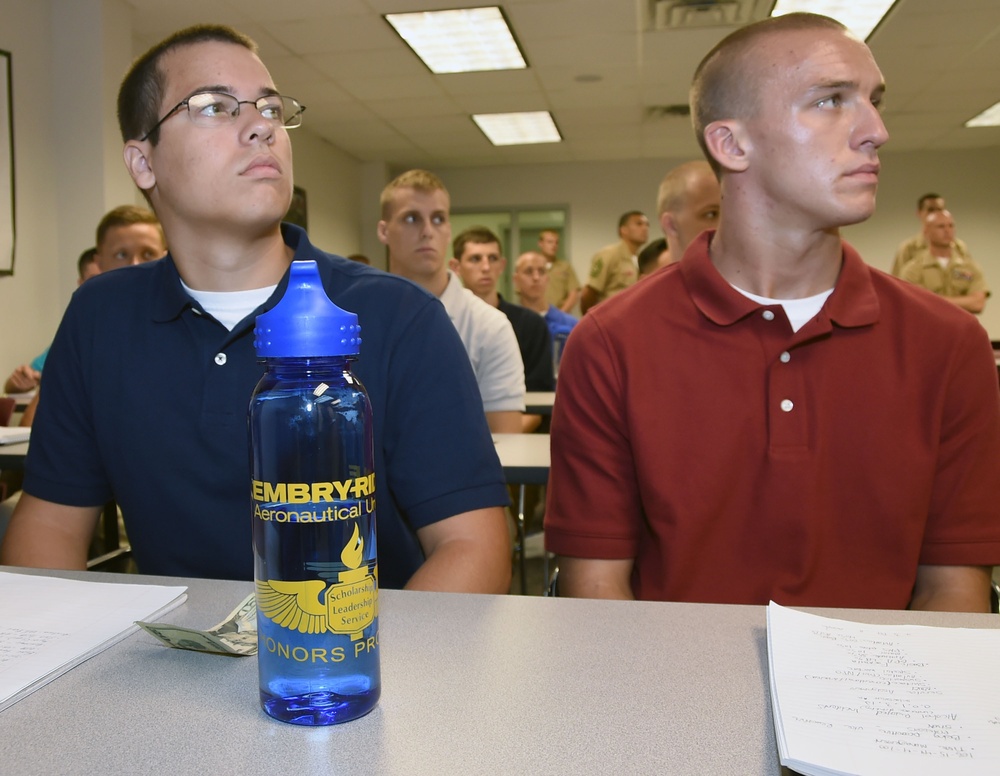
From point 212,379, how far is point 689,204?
214cm

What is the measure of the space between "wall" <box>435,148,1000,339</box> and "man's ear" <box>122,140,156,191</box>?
8.75 meters

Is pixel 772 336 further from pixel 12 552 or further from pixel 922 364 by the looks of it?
pixel 12 552

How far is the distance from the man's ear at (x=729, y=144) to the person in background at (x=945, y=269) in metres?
5.87

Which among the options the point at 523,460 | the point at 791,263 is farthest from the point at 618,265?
the point at 791,263

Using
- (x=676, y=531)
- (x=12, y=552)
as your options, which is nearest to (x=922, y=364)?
(x=676, y=531)

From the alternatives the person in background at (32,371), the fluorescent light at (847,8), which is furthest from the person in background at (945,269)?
the person in background at (32,371)

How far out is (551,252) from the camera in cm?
913

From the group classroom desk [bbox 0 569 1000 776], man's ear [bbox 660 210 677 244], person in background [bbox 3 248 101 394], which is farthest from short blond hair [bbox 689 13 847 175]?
person in background [bbox 3 248 101 394]

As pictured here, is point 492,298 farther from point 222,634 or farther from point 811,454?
point 222,634

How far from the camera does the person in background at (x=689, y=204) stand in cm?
286

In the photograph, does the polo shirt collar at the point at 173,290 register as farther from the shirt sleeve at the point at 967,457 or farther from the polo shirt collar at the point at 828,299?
the shirt sleeve at the point at 967,457

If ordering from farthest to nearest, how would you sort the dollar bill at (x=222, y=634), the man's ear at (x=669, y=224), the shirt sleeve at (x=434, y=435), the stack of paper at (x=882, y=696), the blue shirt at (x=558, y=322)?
the blue shirt at (x=558, y=322), the man's ear at (x=669, y=224), the shirt sleeve at (x=434, y=435), the dollar bill at (x=222, y=634), the stack of paper at (x=882, y=696)

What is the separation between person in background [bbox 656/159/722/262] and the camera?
9.37 feet

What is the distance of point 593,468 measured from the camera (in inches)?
52.2
